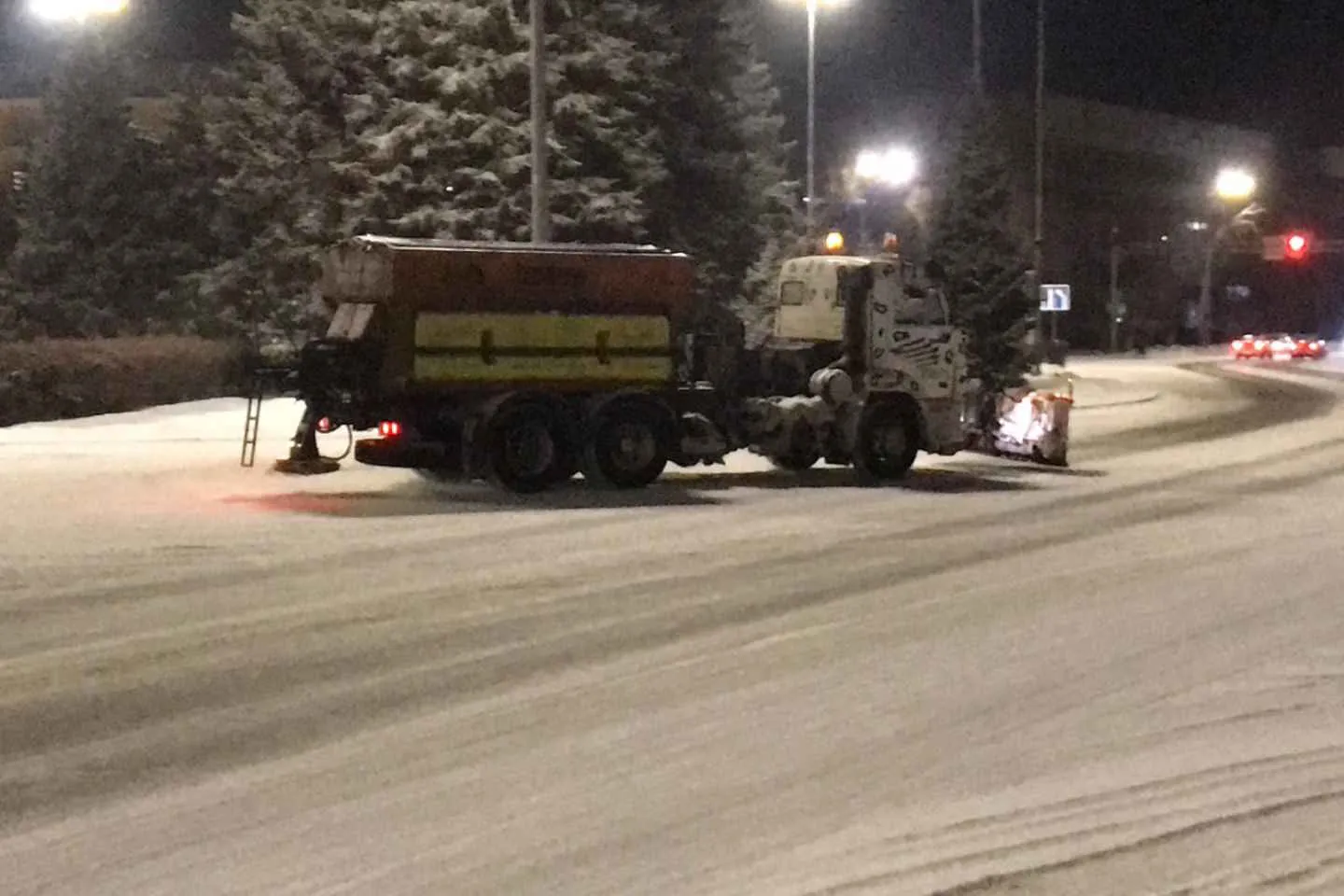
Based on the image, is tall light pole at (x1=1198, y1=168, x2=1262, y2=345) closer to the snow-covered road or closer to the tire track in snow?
the snow-covered road

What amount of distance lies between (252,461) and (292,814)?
15.2 m

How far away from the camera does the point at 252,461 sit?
22.1m

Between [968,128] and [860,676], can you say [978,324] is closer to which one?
[968,128]

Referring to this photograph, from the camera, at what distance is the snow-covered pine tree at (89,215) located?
154ft

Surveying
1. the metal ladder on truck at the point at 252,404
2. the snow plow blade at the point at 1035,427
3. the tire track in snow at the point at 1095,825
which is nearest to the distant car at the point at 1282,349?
the snow plow blade at the point at 1035,427

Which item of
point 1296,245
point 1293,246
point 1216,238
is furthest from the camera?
point 1216,238

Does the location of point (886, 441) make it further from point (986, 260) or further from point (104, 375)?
point (986, 260)

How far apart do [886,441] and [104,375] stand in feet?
48.1

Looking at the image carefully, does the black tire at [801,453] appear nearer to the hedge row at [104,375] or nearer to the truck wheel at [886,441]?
the truck wheel at [886,441]

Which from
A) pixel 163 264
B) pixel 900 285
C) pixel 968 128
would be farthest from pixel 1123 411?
pixel 163 264

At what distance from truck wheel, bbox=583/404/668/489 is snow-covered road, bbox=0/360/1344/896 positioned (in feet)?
4.86

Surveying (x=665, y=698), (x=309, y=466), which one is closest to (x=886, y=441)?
(x=309, y=466)

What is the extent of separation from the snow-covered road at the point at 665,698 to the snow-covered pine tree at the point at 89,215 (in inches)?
1186

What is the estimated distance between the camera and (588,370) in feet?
64.8
